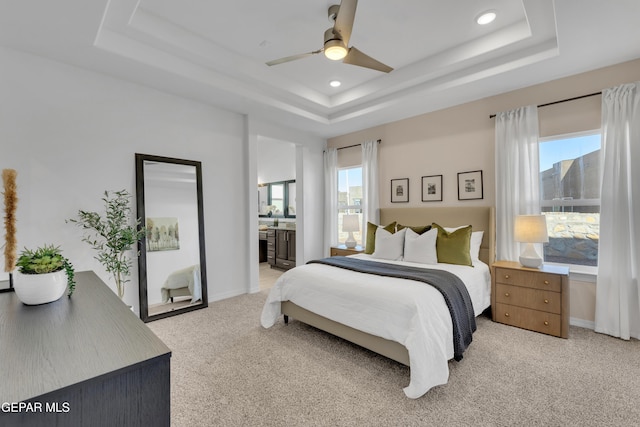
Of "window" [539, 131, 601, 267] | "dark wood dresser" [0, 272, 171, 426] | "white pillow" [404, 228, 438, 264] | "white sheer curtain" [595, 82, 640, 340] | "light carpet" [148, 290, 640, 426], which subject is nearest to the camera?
"dark wood dresser" [0, 272, 171, 426]

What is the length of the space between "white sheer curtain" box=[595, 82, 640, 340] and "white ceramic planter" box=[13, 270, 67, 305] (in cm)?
436

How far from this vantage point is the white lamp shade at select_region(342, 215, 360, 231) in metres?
4.87

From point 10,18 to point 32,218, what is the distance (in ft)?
5.45

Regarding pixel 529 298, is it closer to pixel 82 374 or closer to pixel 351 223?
pixel 351 223

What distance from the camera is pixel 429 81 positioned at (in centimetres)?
364

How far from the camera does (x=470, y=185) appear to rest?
3.92m

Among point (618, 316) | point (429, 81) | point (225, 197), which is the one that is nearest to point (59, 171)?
point (225, 197)

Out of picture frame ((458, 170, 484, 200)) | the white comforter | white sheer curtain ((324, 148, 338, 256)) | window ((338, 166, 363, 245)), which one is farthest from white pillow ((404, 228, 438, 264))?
white sheer curtain ((324, 148, 338, 256))

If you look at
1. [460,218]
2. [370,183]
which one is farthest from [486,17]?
[370,183]

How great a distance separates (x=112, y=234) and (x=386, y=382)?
2.98m

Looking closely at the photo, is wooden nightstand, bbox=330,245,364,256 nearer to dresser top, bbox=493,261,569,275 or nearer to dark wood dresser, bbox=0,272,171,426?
dresser top, bbox=493,261,569,275

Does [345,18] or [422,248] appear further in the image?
[422,248]

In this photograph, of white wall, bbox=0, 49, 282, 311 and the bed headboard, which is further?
the bed headboard

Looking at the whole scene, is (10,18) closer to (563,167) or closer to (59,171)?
(59,171)
